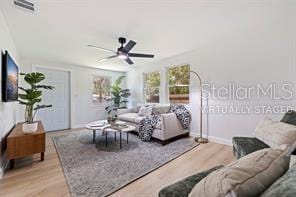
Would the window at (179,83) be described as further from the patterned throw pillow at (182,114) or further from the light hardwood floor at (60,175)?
the light hardwood floor at (60,175)

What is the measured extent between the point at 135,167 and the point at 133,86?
4230 millimetres

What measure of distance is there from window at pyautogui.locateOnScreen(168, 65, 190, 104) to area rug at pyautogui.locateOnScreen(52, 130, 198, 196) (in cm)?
126

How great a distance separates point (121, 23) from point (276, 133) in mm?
2781

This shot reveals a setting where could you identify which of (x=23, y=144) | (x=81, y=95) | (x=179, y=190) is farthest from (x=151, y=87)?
(x=179, y=190)

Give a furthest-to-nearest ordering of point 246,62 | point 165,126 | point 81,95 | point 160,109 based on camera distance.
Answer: point 81,95, point 160,109, point 165,126, point 246,62

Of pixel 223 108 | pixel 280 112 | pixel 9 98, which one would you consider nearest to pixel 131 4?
pixel 9 98

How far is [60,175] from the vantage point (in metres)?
2.31

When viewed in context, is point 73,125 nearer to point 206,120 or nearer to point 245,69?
point 206,120

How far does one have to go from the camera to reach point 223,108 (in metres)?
3.80

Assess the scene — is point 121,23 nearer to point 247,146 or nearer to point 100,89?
point 247,146

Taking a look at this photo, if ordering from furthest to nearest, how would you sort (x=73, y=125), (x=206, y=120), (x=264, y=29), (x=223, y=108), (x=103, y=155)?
(x=73, y=125) → (x=206, y=120) → (x=223, y=108) → (x=264, y=29) → (x=103, y=155)

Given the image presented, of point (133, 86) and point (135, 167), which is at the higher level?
point (133, 86)

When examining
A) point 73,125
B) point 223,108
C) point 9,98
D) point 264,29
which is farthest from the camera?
point 73,125

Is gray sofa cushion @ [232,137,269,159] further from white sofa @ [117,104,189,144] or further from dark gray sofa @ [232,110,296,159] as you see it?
white sofa @ [117,104,189,144]
